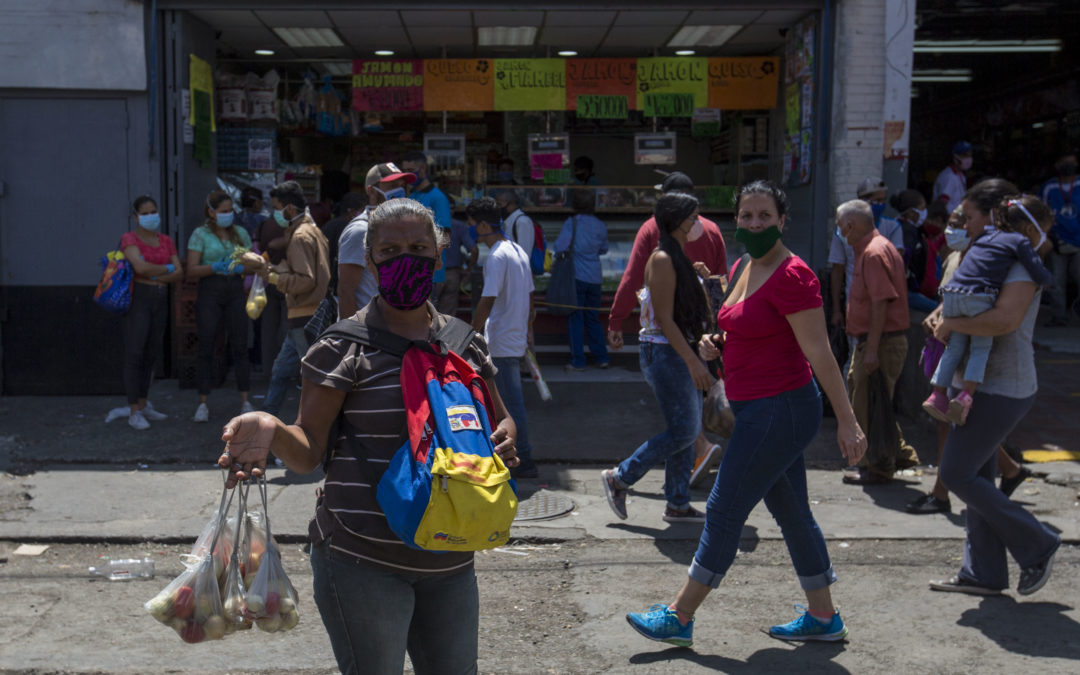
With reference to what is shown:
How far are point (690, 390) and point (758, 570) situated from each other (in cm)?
107

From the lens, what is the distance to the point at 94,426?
894cm

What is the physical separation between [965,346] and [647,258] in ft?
7.17

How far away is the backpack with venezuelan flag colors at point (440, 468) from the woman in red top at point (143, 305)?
646 centimetres

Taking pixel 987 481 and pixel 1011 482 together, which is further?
pixel 1011 482

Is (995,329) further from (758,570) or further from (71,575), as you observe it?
(71,575)

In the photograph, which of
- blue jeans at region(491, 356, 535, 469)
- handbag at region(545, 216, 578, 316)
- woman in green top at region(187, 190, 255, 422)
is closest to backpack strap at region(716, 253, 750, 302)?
blue jeans at region(491, 356, 535, 469)

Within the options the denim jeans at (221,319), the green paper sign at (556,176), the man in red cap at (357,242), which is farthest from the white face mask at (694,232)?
the green paper sign at (556,176)

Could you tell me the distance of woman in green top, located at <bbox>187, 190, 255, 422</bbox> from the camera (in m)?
8.90

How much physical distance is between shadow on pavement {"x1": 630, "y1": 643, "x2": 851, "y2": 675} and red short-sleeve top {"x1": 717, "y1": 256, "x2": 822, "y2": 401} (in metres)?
1.11

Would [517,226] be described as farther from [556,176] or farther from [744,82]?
[744,82]

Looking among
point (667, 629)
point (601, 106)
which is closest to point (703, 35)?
point (601, 106)

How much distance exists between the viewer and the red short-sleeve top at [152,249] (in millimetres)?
8891

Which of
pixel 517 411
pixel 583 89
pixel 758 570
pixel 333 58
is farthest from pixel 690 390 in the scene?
pixel 333 58

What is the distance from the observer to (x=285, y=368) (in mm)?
7523
